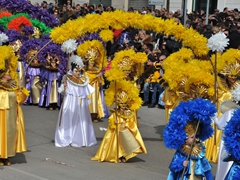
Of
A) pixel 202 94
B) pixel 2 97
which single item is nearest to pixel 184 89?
pixel 202 94

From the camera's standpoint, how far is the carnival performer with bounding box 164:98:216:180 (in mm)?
6918

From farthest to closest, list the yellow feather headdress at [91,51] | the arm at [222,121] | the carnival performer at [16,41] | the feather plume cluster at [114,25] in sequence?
the carnival performer at [16,41] < the yellow feather headdress at [91,51] < the feather plume cluster at [114,25] < the arm at [222,121]

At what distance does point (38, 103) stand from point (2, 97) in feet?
19.2

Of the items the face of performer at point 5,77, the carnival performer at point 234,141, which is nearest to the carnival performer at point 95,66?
the face of performer at point 5,77

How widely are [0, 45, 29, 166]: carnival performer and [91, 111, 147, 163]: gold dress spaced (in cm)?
142

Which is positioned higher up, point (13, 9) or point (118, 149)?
point (13, 9)

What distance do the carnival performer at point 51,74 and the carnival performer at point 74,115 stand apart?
10.2 feet

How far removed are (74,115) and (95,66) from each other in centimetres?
220

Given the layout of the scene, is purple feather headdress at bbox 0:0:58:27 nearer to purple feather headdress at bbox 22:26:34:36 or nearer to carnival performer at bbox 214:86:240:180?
purple feather headdress at bbox 22:26:34:36

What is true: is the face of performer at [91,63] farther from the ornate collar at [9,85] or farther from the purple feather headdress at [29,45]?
the ornate collar at [9,85]

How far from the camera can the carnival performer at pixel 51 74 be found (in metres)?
14.5

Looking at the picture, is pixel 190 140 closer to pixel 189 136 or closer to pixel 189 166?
pixel 189 136

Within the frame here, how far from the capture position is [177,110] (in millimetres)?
7004

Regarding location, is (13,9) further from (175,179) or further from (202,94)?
(175,179)
